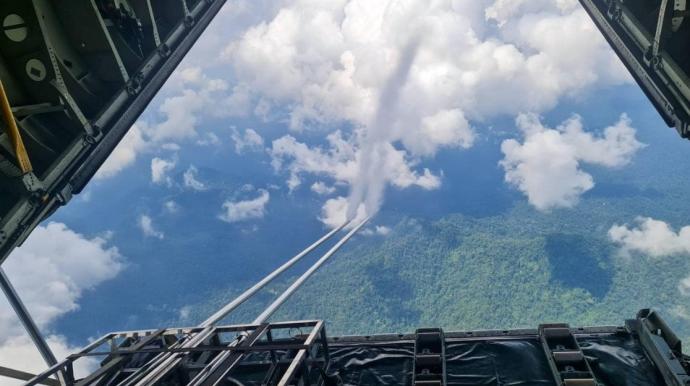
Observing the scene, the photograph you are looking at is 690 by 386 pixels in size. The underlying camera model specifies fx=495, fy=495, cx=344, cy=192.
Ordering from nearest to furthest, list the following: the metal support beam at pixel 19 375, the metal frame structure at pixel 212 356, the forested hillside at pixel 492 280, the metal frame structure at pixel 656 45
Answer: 1. the metal frame structure at pixel 656 45
2. the metal frame structure at pixel 212 356
3. the metal support beam at pixel 19 375
4. the forested hillside at pixel 492 280

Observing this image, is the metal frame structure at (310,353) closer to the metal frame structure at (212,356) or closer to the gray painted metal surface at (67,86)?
the metal frame structure at (212,356)

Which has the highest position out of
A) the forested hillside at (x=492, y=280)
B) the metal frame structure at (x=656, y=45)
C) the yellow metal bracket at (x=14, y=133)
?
→ the forested hillside at (x=492, y=280)

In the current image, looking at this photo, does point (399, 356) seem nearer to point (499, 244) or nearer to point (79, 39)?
point (79, 39)

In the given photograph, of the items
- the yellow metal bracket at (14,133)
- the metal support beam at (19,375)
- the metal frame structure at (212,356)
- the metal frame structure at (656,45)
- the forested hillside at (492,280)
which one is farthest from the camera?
the forested hillside at (492,280)

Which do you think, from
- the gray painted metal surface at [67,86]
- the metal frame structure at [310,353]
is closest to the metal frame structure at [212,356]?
the metal frame structure at [310,353]

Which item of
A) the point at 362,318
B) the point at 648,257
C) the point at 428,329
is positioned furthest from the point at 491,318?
the point at 428,329

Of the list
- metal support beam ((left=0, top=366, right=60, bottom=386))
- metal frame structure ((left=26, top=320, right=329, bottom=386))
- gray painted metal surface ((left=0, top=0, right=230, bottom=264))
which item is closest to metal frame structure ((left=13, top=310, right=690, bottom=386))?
metal frame structure ((left=26, top=320, right=329, bottom=386))
